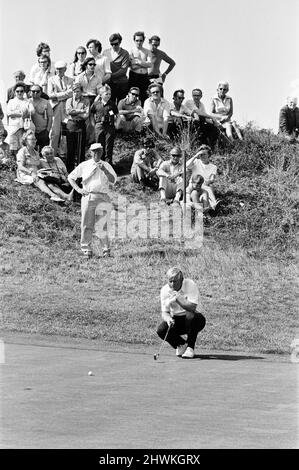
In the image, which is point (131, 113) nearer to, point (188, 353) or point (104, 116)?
point (104, 116)

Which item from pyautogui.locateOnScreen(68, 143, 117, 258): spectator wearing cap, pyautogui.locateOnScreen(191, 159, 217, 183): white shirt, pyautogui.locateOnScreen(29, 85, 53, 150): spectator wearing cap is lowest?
pyautogui.locateOnScreen(68, 143, 117, 258): spectator wearing cap

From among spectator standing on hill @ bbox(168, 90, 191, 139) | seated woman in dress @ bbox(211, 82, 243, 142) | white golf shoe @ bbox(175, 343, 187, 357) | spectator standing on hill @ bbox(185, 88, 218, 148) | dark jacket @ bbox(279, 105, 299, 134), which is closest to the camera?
white golf shoe @ bbox(175, 343, 187, 357)

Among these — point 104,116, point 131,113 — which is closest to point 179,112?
point 131,113

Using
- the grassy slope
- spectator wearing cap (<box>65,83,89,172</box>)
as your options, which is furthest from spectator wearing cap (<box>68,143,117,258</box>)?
spectator wearing cap (<box>65,83,89,172</box>)

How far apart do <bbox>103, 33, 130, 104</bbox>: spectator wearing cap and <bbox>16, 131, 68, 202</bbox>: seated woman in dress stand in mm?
2712

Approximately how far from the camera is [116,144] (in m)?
27.8

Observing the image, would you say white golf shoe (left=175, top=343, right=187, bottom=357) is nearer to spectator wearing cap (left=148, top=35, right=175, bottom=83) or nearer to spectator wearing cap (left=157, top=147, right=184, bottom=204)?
spectator wearing cap (left=157, top=147, right=184, bottom=204)

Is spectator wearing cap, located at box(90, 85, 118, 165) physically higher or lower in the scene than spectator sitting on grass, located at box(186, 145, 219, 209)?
higher

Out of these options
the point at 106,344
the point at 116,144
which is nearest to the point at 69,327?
the point at 106,344

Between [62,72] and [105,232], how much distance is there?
373 cm

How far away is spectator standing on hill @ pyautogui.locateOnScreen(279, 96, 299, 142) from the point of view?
2738 centimetres

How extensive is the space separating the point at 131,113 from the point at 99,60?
5.06 ft

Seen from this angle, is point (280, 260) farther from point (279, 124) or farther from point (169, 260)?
point (279, 124)

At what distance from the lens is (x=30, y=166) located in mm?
23531
